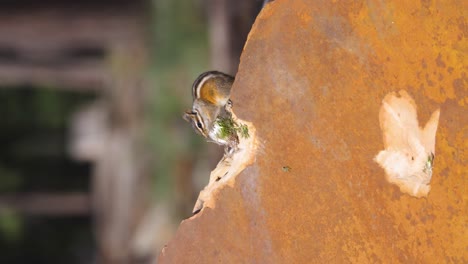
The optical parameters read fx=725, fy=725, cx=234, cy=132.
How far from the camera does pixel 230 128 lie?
3.68 ft

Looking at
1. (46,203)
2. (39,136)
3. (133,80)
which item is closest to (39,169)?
(39,136)

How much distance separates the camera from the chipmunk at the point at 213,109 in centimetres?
114

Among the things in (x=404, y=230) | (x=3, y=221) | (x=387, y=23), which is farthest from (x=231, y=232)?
(x=3, y=221)

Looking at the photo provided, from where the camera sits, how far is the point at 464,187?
99 cm

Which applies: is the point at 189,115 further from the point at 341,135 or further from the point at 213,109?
the point at 341,135

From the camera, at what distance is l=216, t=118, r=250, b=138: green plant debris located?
1092 mm

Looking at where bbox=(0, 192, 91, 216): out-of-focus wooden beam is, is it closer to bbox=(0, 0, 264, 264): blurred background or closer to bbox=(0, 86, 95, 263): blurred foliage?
bbox=(0, 0, 264, 264): blurred background

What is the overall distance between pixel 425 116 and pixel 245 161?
0.27 m

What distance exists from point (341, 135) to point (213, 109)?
0.24 metres

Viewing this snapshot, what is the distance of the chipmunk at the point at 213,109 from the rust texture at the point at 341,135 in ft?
0.24

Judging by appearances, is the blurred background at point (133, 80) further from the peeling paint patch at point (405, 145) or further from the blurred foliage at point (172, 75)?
the peeling paint patch at point (405, 145)

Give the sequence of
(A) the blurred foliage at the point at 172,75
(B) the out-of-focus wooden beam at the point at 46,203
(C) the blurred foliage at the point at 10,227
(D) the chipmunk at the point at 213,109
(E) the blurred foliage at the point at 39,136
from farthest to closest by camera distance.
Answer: (E) the blurred foliage at the point at 39,136 → (C) the blurred foliage at the point at 10,227 → (B) the out-of-focus wooden beam at the point at 46,203 → (A) the blurred foliage at the point at 172,75 → (D) the chipmunk at the point at 213,109

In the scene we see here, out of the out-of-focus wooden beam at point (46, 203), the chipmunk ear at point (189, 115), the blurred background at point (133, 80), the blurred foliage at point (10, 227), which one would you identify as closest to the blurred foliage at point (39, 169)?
the blurred foliage at point (10, 227)

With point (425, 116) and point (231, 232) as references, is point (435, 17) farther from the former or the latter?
point (231, 232)
